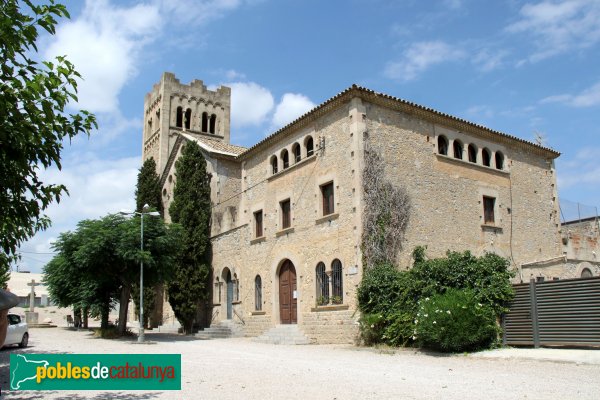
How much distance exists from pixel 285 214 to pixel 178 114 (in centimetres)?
2454

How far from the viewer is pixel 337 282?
19.8 meters

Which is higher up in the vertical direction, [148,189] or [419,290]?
[148,189]

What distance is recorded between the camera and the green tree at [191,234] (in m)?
26.8

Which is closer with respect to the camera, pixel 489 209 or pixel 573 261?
pixel 489 209

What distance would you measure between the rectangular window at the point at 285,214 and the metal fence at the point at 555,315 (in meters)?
10.5

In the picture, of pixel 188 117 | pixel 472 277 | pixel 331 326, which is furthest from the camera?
pixel 188 117

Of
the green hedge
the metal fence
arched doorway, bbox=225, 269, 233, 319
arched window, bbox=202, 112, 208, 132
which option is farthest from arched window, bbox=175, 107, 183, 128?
the metal fence

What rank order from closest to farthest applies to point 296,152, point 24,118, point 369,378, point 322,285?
point 24,118
point 369,378
point 322,285
point 296,152

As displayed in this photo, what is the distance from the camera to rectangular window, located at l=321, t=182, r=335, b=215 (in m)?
20.8

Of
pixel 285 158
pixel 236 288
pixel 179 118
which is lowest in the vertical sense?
pixel 236 288

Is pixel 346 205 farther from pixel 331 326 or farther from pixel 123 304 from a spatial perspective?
pixel 123 304

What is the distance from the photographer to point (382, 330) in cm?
1728

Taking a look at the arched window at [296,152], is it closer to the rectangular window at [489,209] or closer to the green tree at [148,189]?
the rectangular window at [489,209]

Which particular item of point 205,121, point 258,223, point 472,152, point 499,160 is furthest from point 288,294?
point 205,121
